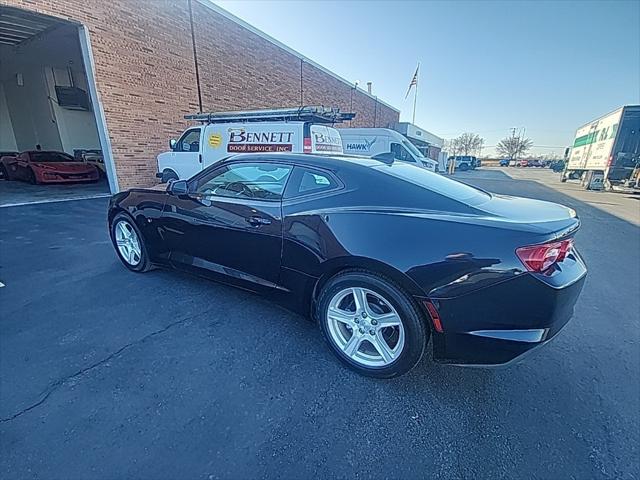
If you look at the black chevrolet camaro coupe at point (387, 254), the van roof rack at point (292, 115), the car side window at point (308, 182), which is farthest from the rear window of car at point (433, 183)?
the van roof rack at point (292, 115)

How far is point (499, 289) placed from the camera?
1.80 metres

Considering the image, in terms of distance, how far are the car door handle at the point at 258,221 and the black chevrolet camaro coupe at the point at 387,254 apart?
13 millimetres

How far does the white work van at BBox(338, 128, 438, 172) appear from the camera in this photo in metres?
13.1

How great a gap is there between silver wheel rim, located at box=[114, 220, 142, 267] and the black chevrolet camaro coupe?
1.07 metres

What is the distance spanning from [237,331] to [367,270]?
4.33 ft

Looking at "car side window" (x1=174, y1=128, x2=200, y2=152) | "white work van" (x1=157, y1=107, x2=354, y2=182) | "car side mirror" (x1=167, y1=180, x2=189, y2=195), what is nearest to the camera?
"car side mirror" (x1=167, y1=180, x2=189, y2=195)

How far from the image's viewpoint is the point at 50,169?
12.1 metres

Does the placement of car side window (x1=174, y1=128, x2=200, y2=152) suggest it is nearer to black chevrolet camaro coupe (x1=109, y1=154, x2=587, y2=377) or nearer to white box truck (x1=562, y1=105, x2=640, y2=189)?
black chevrolet camaro coupe (x1=109, y1=154, x2=587, y2=377)

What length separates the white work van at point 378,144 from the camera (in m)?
13.1

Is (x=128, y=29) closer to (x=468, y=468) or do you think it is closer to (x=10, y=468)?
(x=10, y=468)

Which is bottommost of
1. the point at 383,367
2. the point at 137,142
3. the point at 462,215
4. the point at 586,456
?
the point at 586,456

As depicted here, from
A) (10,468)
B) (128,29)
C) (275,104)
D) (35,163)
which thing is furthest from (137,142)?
(10,468)

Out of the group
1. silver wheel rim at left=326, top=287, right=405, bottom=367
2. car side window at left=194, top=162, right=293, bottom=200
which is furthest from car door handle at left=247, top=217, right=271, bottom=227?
silver wheel rim at left=326, top=287, right=405, bottom=367

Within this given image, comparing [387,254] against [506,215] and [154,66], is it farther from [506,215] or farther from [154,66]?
[154,66]
